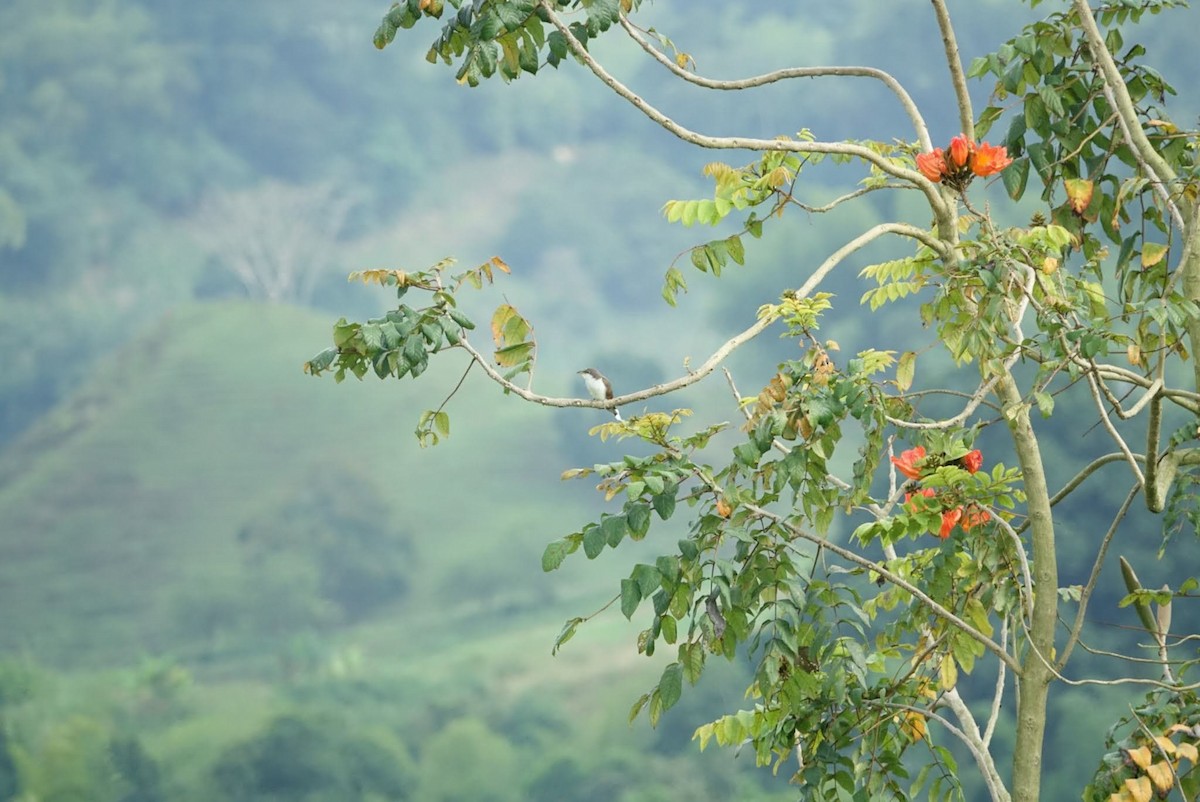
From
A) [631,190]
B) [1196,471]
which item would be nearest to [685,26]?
[631,190]

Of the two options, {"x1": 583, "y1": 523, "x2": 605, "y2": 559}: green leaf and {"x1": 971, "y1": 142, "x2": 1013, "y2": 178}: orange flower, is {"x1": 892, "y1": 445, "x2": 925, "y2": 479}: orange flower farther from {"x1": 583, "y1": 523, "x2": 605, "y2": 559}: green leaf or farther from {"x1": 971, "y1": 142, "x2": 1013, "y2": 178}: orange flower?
{"x1": 583, "y1": 523, "x2": 605, "y2": 559}: green leaf

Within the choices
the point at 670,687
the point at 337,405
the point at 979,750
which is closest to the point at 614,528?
the point at 670,687

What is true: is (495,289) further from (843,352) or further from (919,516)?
(919,516)

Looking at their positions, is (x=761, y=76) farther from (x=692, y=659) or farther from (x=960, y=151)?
(x=692, y=659)

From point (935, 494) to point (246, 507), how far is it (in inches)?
409

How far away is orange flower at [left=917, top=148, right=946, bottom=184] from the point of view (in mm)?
2162

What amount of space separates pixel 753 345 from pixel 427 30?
17.1 ft

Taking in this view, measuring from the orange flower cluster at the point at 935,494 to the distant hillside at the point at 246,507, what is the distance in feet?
30.8

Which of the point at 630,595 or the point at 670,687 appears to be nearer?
the point at 630,595

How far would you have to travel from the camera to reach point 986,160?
2168mm

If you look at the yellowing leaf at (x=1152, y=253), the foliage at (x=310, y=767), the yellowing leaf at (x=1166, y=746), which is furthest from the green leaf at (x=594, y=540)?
the foliage at (x=310, y=767)

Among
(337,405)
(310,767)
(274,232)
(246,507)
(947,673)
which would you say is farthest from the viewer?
(274,232)

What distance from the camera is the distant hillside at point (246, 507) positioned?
37.8ft

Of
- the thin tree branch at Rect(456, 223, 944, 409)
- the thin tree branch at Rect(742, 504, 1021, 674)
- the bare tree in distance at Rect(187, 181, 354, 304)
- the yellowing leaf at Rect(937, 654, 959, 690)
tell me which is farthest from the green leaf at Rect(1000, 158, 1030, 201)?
the bare tree in distance at Rect(187, 181, 354, 304)
